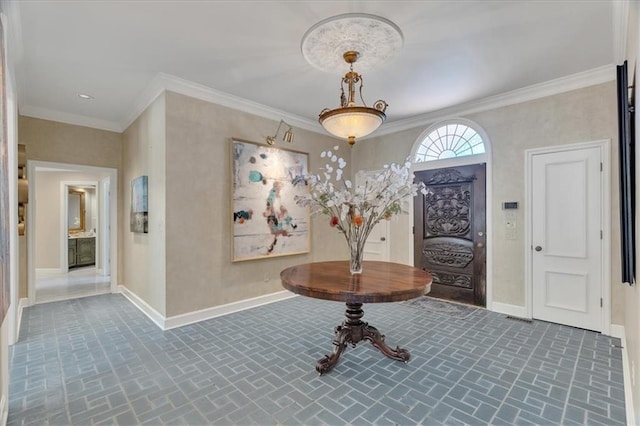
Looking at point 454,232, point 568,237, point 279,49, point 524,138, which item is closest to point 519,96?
point 524,138

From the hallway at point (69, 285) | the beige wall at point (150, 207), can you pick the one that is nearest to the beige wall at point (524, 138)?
the beige wall at point (150, 207)

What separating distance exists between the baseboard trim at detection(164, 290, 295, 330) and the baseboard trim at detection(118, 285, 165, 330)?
0.14m

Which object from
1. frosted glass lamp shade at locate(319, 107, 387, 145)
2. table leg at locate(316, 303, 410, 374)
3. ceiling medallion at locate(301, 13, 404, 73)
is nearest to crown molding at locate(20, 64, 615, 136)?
ceiling medallion at locate(301, 13, 404, 73)

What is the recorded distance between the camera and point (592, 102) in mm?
3402

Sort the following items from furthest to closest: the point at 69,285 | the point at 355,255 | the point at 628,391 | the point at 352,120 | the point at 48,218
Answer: the point at 48,218
the point at 69,285
the point at 355,255
the point at 352,120
the point at 628,391

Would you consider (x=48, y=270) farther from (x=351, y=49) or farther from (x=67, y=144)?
(x=351, y=49)

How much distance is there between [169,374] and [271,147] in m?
3.13

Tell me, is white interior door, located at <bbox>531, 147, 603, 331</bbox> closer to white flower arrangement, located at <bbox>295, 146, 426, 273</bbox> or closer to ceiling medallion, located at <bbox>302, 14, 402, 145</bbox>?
white flower arrangement, located at <bbox>295, 146, 426, 273</bbox>

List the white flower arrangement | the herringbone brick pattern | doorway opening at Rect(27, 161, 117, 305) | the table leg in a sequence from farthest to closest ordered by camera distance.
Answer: doorway opening at Rect(27, 161, 117, 305) → the table leg → the white flower arrangement → the herringbone brick pattern

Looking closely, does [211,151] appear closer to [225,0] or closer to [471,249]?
[225,0]

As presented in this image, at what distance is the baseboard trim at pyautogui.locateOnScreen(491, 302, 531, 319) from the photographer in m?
3.81

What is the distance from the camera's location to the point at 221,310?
3934 millimetres

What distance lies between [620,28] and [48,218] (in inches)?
385

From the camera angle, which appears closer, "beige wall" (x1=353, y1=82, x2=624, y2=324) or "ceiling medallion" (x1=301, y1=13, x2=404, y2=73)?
"ceiling medallion" (x1=301, y1=13, x2=404, y2=73)
